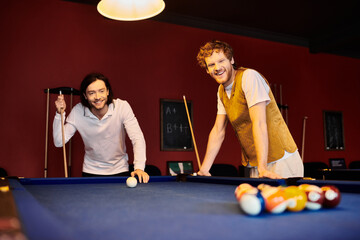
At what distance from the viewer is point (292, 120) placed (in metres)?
5.27

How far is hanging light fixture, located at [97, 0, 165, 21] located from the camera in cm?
210

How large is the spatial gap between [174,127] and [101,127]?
5.78 feet

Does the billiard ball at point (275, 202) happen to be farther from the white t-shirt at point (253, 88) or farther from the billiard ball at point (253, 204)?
the white t-shirt at point (253, 88)

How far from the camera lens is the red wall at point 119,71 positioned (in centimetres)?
365

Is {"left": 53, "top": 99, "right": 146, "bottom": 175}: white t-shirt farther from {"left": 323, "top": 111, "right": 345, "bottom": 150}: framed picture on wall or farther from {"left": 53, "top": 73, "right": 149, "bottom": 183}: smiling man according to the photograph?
{"left": 323, "top": 111, "right": 345, "bottom": 150}: framed picture on wall

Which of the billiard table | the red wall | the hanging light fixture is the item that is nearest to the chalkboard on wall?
the red wall

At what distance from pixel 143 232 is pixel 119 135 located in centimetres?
215

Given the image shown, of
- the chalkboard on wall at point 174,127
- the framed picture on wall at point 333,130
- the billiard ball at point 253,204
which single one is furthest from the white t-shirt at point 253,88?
the framed picture on wall at point 333,130

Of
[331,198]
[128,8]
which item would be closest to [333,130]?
[128,8]

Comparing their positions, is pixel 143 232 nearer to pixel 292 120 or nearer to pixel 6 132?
pixel 6 132

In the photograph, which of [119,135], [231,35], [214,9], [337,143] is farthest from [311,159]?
[119,135]

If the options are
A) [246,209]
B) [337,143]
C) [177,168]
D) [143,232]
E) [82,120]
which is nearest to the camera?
[143,232]

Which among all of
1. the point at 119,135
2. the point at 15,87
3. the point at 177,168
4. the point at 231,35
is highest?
the point at 231,35

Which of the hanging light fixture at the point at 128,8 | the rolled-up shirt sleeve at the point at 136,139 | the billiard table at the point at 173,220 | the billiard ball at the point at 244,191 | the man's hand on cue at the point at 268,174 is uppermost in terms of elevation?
the hanging light fixture at the point at 128,8
